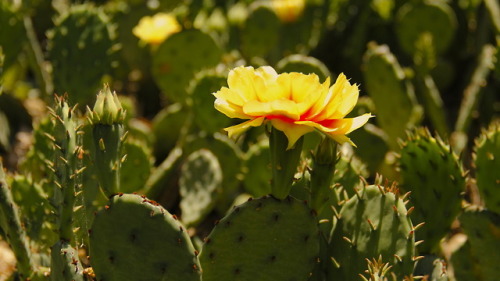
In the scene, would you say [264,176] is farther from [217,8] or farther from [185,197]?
[217,8]

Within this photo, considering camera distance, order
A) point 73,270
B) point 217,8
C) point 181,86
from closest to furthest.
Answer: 1. point 73,270
2. point 181,86
3. point 217,8

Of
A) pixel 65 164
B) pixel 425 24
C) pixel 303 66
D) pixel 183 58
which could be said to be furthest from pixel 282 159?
pixel 425 24

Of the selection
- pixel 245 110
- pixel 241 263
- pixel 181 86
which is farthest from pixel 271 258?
pixel 181 86

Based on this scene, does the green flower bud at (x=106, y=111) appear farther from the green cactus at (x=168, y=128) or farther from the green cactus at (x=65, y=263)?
the green cactus at (x=168, y=128)

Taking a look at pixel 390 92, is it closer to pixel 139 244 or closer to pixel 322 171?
pixel 322 171

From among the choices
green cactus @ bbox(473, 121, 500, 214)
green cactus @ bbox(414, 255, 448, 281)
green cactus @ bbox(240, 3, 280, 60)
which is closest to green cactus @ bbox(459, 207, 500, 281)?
green cactus @ bbox(473, 121, 500, 214)

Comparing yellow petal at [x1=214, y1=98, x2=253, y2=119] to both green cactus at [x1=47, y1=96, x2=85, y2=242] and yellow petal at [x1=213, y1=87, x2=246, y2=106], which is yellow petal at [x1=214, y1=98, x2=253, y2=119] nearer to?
yellow petal at [x1=213, y1=87, x2=246, y2=106]
